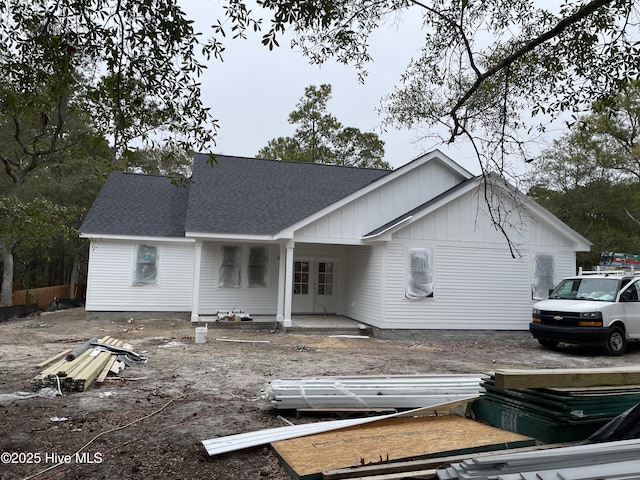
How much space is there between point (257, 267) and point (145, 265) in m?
3.84

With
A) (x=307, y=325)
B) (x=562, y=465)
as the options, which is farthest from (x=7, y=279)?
(x=562, y=465)

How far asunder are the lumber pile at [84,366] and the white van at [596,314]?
9.29 meters

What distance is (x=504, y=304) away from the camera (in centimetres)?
1337

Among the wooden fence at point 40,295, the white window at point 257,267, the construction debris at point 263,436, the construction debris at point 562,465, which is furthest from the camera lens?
the wooden fence at point 40,295

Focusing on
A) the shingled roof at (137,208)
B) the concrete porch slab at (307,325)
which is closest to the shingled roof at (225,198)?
the shingled roof at (137,208)

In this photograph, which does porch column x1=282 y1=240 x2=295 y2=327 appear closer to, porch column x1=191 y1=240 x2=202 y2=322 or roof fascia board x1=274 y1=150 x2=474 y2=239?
roof fascia board x1=274 y1=150 x2=474 y2=239

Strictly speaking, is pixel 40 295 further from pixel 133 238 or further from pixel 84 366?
pixel 84 366

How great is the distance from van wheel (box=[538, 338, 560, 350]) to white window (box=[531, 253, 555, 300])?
6.30 ft

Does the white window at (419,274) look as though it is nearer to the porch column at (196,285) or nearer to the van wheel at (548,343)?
the van wheel at (548,343)

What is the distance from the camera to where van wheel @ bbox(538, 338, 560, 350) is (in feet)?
37.6

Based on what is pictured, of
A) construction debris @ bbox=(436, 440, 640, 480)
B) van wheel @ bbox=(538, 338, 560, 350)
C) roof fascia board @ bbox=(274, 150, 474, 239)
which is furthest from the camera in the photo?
roof fascia board @ bbox=(274, 150, 474, 239)

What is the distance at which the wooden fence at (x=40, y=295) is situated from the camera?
856 inches

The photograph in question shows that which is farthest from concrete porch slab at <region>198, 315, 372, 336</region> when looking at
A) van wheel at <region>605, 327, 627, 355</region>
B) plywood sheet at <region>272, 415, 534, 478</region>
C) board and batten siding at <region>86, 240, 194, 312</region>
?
plywood sheet at <region>272, 415, 534, 478</region>

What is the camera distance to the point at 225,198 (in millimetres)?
15859
